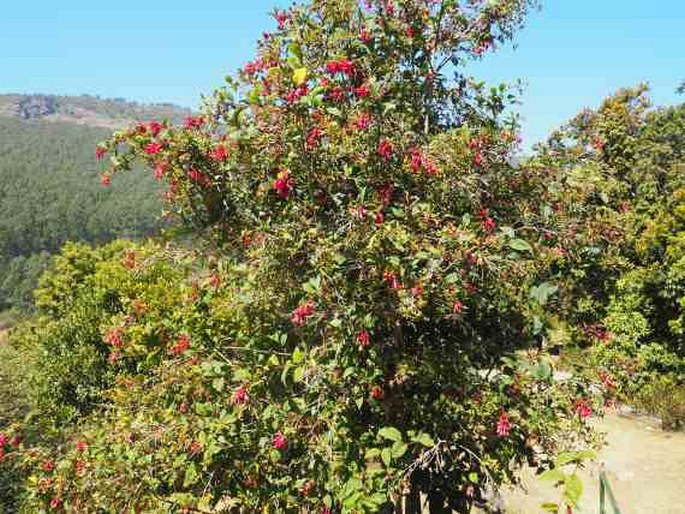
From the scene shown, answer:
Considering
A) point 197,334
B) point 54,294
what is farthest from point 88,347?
point 54,294

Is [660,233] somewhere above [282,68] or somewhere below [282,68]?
above

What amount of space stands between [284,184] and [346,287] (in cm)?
86

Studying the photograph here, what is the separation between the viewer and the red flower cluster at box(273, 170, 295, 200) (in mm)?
3539

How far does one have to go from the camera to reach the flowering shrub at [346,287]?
3303mm

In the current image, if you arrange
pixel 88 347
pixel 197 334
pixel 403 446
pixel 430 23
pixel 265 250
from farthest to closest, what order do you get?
1. pixel 88 347
2. pixel 197 334
3. pixel 430 23
4. pixel 265 250
5. pixel 403 446

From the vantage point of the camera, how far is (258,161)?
379cm

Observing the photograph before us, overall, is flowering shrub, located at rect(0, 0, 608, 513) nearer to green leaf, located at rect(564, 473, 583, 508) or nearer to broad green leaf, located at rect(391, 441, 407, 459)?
broad green leaf, located at rect(391, 441, 407, 459)

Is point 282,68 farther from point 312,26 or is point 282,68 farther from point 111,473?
point 111,473

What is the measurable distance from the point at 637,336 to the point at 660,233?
3068 mm

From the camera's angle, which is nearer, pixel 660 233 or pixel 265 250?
pixel 265 250

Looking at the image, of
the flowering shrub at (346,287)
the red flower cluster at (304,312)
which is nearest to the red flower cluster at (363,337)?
the flowering shrub at (346,287)

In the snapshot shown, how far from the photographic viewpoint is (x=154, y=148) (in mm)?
3666

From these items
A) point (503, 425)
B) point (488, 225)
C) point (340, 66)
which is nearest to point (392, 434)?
point (503, 425)

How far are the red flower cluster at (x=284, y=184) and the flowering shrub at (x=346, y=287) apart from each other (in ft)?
0.30
